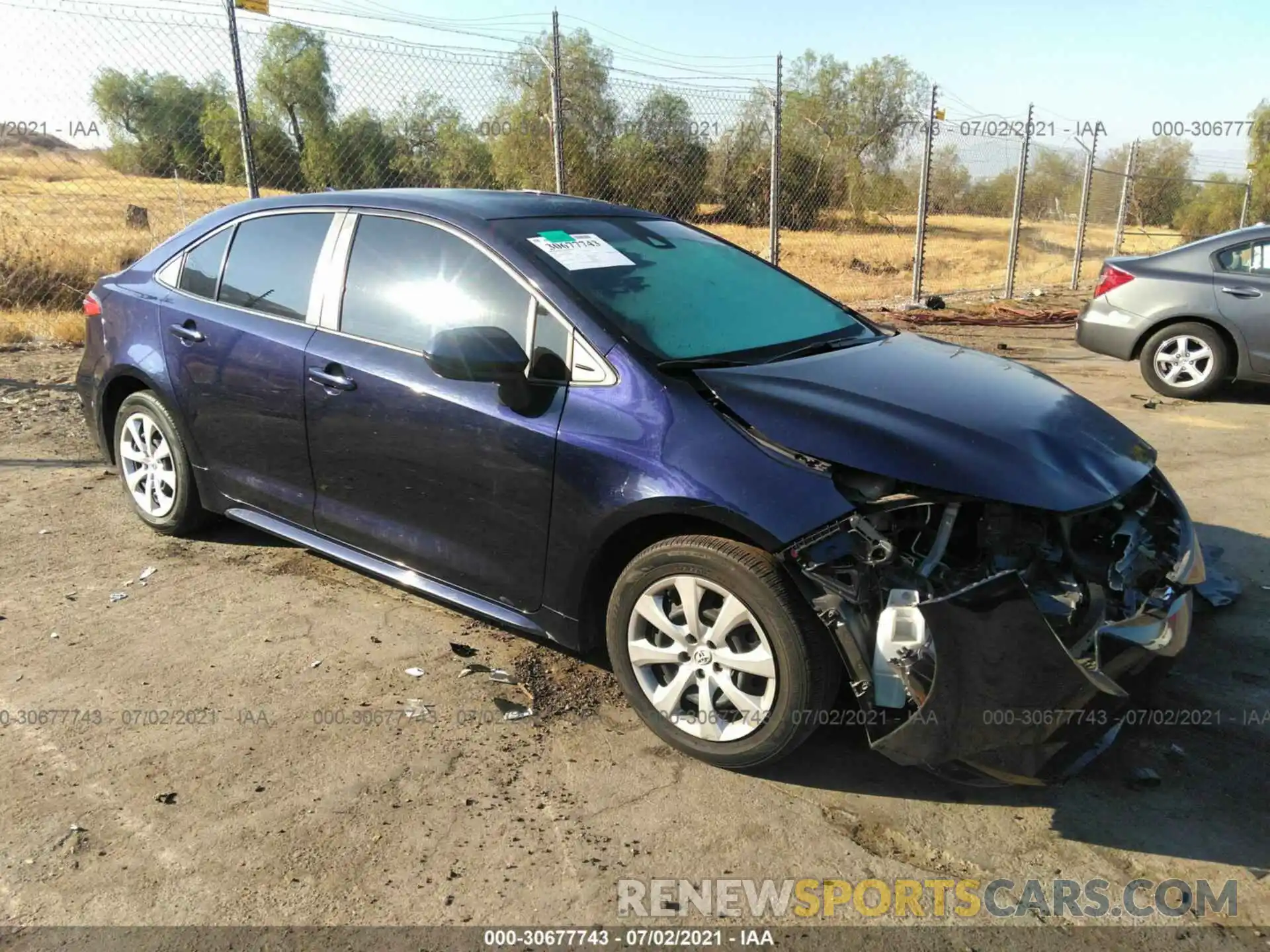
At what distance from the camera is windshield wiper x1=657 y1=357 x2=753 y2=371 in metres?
3.09

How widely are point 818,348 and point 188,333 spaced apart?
2810 mm

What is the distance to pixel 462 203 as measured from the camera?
3742 mm

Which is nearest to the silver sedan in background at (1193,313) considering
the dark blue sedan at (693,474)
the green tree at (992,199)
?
the dark blue sedan at (693,474)

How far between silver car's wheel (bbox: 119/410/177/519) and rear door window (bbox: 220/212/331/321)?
868mm

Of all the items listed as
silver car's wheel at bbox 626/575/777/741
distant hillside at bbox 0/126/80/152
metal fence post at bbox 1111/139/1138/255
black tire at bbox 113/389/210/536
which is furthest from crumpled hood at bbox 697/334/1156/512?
metal fence post at bbox 1111/139/1138/255

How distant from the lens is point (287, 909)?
2.38 m

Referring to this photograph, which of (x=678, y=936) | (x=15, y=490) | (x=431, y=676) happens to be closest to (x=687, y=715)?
(x=678, y=936)

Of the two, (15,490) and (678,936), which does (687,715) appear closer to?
(678,936)

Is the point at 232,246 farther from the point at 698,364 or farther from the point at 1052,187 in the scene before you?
the point at 1052,187

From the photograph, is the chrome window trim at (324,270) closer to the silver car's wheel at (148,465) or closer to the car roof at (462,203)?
the car roof at (462,203)

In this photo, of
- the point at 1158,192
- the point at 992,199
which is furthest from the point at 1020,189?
the point at 1158,192

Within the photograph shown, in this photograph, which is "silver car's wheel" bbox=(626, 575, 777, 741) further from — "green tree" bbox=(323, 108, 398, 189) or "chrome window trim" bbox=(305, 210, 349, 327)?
"green tree" bbox=(323, 108, 398, 189)

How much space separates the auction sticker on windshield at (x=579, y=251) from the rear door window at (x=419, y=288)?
21cm

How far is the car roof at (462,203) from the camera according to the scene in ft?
12.0
